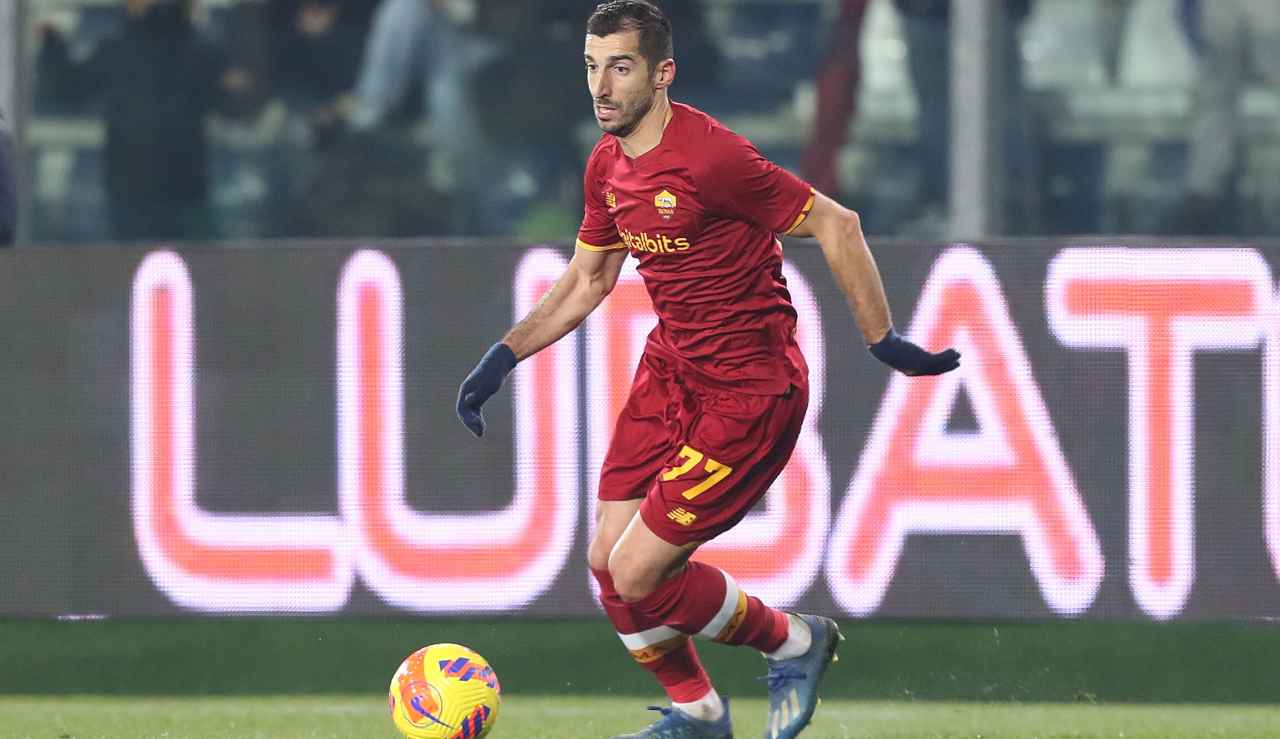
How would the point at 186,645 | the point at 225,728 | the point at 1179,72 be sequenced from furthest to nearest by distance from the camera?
the point at 1179,72 < the point at 186,645 < the point at 225,728

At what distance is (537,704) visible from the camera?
720 cm

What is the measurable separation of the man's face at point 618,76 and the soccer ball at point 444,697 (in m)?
1.39

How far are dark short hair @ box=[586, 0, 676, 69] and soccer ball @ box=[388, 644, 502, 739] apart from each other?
1.56m

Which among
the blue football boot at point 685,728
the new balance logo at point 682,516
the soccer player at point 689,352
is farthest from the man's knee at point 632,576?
the blue football boot at point 685,728

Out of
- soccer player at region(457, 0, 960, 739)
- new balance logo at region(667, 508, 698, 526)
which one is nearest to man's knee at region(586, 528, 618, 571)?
soccer player at region(457, 0, 960, 739)

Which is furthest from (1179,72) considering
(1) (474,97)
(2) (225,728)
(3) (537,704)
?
(2) (225,728)

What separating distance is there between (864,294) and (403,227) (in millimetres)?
4649

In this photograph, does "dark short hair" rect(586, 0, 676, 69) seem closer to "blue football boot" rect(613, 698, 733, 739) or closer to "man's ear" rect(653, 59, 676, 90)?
"man's ear" rect(653, 59, 676, 90)

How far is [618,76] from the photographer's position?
17.9 ft

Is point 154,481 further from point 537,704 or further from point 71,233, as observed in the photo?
point 71,233

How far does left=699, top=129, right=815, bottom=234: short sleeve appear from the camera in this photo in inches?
215

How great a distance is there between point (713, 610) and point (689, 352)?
65 cm

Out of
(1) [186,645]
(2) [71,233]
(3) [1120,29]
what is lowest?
(1) [186,645]

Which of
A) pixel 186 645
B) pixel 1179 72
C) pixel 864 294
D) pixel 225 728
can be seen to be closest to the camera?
pixel 864 294
